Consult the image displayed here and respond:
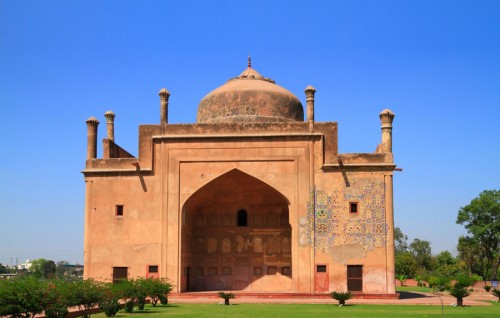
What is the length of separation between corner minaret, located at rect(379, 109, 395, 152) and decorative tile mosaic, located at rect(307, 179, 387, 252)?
127cm

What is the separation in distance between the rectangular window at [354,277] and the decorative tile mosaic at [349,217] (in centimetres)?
72

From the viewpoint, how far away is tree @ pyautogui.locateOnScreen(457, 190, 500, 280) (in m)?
36.6

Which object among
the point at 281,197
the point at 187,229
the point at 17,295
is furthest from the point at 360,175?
the point at 17,295

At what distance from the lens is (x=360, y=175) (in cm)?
2112

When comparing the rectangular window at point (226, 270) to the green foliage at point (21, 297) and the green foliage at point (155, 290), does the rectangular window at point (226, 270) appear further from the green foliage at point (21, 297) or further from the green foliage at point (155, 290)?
the green foliage at point (21, 297)

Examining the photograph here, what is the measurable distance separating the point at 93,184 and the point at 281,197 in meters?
6.50

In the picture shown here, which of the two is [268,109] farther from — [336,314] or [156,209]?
[336,314]

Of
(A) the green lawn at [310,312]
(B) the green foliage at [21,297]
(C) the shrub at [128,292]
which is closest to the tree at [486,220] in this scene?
(A) the green lawn at [310,312]

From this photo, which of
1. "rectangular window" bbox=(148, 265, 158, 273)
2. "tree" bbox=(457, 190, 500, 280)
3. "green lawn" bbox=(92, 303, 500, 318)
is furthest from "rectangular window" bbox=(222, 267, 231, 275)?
"tree" bbox=(457, 190, 500, 280)

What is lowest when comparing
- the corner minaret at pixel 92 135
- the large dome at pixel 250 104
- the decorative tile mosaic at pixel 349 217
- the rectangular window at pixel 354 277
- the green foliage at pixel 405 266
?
the green foliage at pixel 405 266

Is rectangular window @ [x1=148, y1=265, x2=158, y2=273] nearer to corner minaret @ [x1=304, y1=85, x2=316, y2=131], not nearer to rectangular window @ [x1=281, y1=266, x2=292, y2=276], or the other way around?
rectangular window @ [x1=281, y1=266, x2=292, y2=276]

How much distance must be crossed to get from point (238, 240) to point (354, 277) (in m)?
5.04

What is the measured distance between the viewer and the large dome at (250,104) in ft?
78.8

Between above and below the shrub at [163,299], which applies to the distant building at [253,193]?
above
